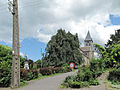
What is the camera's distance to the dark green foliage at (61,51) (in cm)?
3300

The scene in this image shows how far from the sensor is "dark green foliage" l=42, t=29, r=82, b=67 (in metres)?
33.0

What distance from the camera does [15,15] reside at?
11469mm

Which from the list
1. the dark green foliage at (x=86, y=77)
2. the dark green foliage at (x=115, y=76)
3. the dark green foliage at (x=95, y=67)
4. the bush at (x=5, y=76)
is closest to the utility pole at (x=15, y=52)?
the bush at (x=5, y=76)

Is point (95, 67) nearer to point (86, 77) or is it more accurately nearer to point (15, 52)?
Answer: point (86, 77)

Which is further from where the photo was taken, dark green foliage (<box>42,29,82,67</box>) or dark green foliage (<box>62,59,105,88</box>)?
dark green foliage (<box>42,29,82,67</box>)

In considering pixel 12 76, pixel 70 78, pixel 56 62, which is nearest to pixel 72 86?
pixel 70 78

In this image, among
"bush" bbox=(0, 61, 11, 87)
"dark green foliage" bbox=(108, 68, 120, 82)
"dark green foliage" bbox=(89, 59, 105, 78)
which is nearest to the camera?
"dark green foliage" bbox=(108, 68, 120, 82)

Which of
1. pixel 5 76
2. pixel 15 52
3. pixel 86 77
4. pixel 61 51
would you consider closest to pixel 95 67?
pixel 86 77

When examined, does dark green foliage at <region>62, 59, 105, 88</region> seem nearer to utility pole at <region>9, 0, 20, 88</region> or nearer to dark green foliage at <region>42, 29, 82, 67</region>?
utility pole at <region>9, 0, 20, 88</region>

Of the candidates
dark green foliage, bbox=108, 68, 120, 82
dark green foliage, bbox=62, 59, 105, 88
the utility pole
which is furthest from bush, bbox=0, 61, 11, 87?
dark green foliage, bbox=108, 68, 120, 82

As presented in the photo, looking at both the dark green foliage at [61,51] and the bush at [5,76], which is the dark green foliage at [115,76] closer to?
the bush at [5,76]

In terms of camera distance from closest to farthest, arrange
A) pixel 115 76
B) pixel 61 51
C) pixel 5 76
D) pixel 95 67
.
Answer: pixel 115 76
pixel 5 76
pixel 95 67
pixel 61 51

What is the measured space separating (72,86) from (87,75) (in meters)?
1.72

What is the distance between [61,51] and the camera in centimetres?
3291
